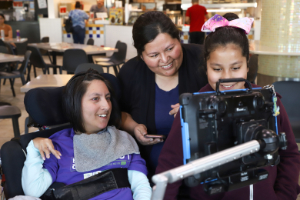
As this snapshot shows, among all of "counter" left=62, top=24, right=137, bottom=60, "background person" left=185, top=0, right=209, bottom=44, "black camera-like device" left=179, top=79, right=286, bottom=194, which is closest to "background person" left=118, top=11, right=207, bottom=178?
"black camera-like device" left=179, top=79, right=286, bottom=194

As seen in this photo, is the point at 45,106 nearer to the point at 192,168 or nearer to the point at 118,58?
the point at 192,168

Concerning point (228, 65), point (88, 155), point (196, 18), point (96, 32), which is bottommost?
point (88, 155)

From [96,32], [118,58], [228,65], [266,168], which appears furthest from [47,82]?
[96,32]

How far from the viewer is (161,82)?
1.77 meters

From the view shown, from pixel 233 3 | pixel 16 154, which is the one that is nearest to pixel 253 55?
pixel 16 154

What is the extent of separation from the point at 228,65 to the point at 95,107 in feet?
2.34

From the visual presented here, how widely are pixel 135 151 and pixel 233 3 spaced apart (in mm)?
6533

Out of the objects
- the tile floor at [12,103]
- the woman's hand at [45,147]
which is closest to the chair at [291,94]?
the woman's hand at [45,147]

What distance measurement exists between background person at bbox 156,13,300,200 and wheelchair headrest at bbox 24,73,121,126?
2.42ft

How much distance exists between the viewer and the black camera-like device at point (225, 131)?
0.71 m

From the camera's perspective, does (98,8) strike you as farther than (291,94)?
Yes

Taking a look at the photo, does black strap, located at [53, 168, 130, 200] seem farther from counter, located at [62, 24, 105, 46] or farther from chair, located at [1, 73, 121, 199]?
counter, located at [62, 24, 105, 46]

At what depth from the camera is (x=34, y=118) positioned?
157cm

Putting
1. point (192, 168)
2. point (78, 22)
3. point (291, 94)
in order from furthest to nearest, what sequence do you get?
point (78, 22) < point (291, 94) < point (192, 168)
